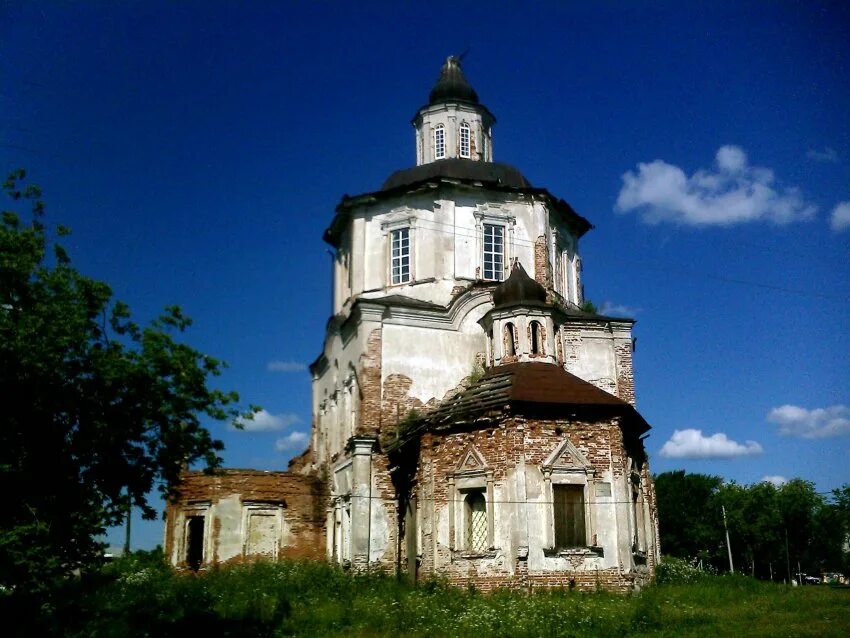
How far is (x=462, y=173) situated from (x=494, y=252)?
9.14ft

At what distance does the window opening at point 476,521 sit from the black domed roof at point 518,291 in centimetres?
553

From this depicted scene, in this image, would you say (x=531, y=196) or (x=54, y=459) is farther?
(x=531, y=196)

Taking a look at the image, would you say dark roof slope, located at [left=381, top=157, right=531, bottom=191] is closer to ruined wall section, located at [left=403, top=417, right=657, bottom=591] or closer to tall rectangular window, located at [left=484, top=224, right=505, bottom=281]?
tall rectangular window, located at [left=484, top=224, right=505, bottom=281]

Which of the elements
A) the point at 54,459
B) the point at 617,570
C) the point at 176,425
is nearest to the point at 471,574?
the point at 617,570

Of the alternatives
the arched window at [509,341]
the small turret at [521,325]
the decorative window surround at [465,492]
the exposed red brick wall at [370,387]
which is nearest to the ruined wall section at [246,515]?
the exposed red brick wall at [370,387]

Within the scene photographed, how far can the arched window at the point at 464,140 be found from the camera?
28.8 meters

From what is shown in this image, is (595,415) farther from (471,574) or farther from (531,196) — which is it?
(531,196)

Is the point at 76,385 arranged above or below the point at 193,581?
above

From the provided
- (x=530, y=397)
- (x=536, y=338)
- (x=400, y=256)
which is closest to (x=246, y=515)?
(x=400, y=256)

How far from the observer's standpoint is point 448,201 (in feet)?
84.0

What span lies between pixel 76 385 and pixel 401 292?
46.3ft

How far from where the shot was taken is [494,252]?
1015 inches

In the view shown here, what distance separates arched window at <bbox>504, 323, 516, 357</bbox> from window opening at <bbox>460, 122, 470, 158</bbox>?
870 centimetres

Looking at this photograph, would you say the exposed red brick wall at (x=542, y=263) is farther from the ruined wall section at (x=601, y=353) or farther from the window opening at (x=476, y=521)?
the window opening at (x=476, y=521)
